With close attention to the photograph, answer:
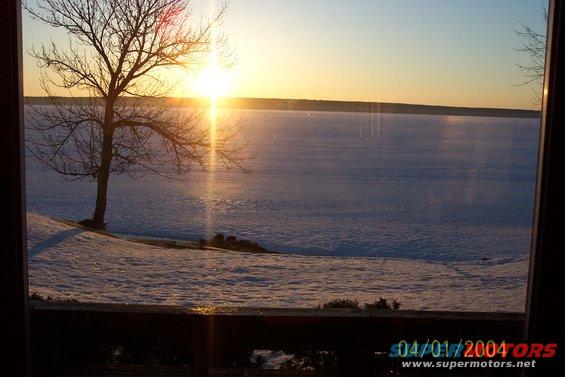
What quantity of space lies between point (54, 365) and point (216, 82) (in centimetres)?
845

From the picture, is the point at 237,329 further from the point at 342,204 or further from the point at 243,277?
the point at 342,204

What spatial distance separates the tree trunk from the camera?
37.9 ft

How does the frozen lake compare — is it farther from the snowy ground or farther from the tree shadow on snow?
the tree shadow on snow

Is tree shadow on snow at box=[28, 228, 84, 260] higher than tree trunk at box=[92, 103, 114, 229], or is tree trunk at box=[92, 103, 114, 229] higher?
Result: tree trunk at box=[92, 103, 114, 229]

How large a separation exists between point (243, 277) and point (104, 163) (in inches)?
266

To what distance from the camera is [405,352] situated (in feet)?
5.78

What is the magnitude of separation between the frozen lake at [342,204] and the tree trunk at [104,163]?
0.70 meters

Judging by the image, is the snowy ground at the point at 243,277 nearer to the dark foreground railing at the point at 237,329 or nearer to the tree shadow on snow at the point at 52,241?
the tree shadow on snow at the point at 52,241

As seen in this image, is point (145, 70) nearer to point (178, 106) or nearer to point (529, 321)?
point (178, 106)

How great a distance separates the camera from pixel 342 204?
16.2 meters

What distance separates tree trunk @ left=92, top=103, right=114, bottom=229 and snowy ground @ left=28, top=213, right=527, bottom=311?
2.73 metres

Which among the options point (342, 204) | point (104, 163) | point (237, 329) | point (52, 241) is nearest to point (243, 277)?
point (52, 241)

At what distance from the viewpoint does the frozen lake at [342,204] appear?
1074cm

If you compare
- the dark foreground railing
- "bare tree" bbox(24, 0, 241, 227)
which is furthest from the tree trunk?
the dark foreground railing
